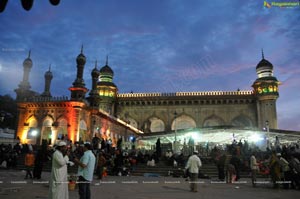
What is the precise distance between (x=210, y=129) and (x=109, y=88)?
19739mm

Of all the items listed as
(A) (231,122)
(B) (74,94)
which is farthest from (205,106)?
(B) (74,94)

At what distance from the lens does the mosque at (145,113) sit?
25.9 metres

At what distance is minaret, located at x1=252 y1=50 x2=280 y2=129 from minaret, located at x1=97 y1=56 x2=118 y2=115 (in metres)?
22.2

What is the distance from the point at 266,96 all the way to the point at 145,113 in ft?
60.3

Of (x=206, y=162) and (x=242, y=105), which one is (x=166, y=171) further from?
(x=242, y=105)

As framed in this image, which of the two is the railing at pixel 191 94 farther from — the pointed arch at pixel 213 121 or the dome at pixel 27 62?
the dome at pixel 27 62

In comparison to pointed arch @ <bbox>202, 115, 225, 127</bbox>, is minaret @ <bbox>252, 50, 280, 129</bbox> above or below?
above

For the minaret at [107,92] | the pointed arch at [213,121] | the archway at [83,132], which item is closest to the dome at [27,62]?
the minaret at [107,92]

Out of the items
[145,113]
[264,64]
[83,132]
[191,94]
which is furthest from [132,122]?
[264,64]

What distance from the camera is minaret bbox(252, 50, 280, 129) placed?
37.4 metres

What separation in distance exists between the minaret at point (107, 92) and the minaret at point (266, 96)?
72.7 ft

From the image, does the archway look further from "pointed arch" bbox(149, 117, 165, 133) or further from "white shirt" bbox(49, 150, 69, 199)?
"white shirt" bbox(49, 150, 69, 199)

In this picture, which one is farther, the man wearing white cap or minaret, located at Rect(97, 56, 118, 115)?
minaret, located at Rect(97, 56, 118, 115)

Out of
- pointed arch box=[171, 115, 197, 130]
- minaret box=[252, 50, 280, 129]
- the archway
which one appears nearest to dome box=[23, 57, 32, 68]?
the archway
